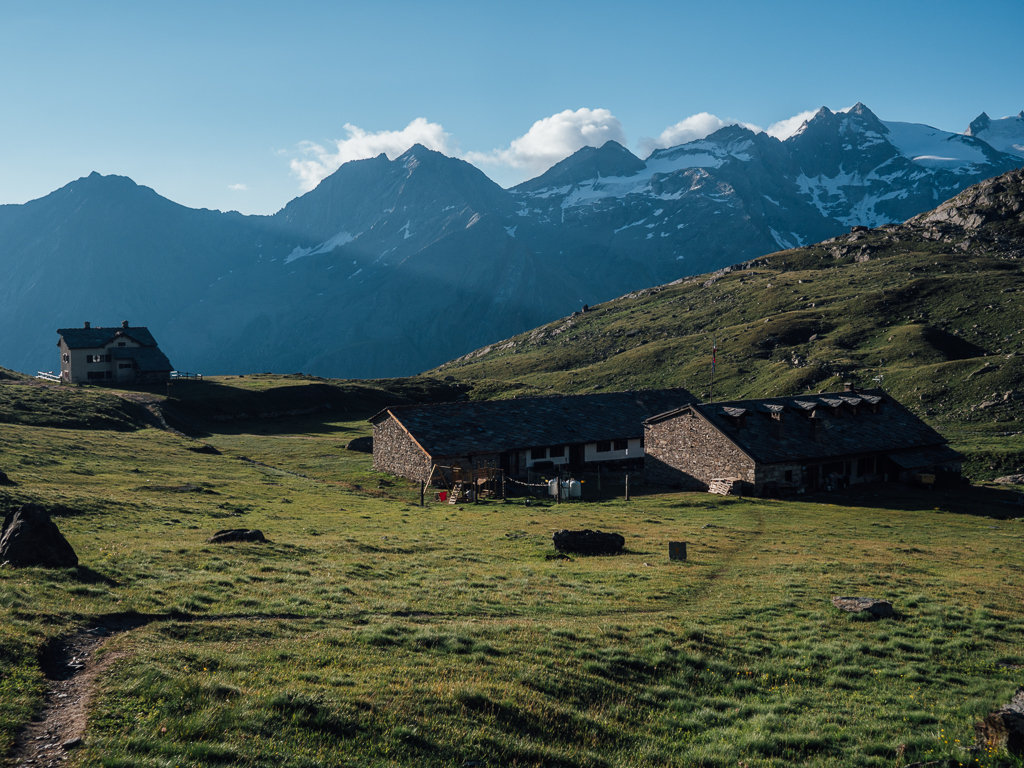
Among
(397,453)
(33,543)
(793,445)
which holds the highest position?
(793,445)

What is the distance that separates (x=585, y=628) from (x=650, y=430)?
161 feet

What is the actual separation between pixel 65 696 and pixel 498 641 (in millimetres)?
Result: 9370

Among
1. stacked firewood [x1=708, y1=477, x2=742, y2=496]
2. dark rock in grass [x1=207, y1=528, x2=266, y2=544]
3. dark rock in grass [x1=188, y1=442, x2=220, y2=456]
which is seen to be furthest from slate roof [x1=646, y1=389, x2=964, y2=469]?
dark rock in grass [x1=188, y1=442, x2=220, y2=456]

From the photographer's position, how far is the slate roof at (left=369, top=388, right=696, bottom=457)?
6225 cm

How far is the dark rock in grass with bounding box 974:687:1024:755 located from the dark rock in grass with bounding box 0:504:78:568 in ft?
78.8

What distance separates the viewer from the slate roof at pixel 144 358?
116938mm

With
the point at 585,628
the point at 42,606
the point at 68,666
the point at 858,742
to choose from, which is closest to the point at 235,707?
the point at 68,666

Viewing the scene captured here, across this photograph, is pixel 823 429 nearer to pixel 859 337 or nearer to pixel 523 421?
pixel 523 421

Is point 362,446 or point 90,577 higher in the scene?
point 362,446

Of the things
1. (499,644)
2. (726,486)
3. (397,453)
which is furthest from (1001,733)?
(397,453)

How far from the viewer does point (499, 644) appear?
55.1ft

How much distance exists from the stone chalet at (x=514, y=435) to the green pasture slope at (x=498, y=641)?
21541 millimetres

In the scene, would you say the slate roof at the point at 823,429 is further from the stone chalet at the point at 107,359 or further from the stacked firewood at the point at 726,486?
the stone chalet at the point at 107,359

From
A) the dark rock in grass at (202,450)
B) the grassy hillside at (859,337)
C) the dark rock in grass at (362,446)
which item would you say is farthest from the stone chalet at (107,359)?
the grassy hillside at (859,337)
